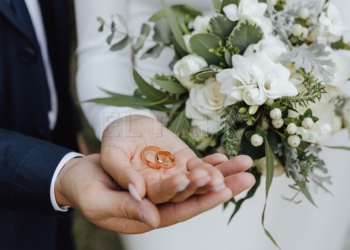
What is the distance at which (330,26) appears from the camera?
61 centimetres

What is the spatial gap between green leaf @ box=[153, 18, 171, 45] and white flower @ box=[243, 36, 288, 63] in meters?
0.16

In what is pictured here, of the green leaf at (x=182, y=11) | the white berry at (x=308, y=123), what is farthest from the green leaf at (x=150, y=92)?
the white berry at (x=308, y=123)

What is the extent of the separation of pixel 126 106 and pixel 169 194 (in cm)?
31

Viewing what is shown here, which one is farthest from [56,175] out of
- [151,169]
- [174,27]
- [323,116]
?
[323,116]

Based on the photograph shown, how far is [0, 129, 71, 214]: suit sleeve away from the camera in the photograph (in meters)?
0.66

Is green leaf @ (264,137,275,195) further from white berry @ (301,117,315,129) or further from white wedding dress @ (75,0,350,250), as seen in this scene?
white wedding dress @ (75,0,350,250)

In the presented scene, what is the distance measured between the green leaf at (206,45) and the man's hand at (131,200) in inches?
6.8

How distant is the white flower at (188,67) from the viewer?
2.05 feet

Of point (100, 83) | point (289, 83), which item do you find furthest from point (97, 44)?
point (289, 83)

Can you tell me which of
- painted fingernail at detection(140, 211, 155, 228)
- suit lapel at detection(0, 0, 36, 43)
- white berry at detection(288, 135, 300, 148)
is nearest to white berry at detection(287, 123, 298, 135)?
white berry at detection(288, 135, 300, 148)

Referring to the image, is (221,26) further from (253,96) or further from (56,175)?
(56,175)

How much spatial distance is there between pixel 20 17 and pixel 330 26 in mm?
549

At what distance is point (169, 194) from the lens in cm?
45

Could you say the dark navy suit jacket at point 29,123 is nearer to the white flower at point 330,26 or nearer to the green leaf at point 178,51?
the green leaf at point 178,51
